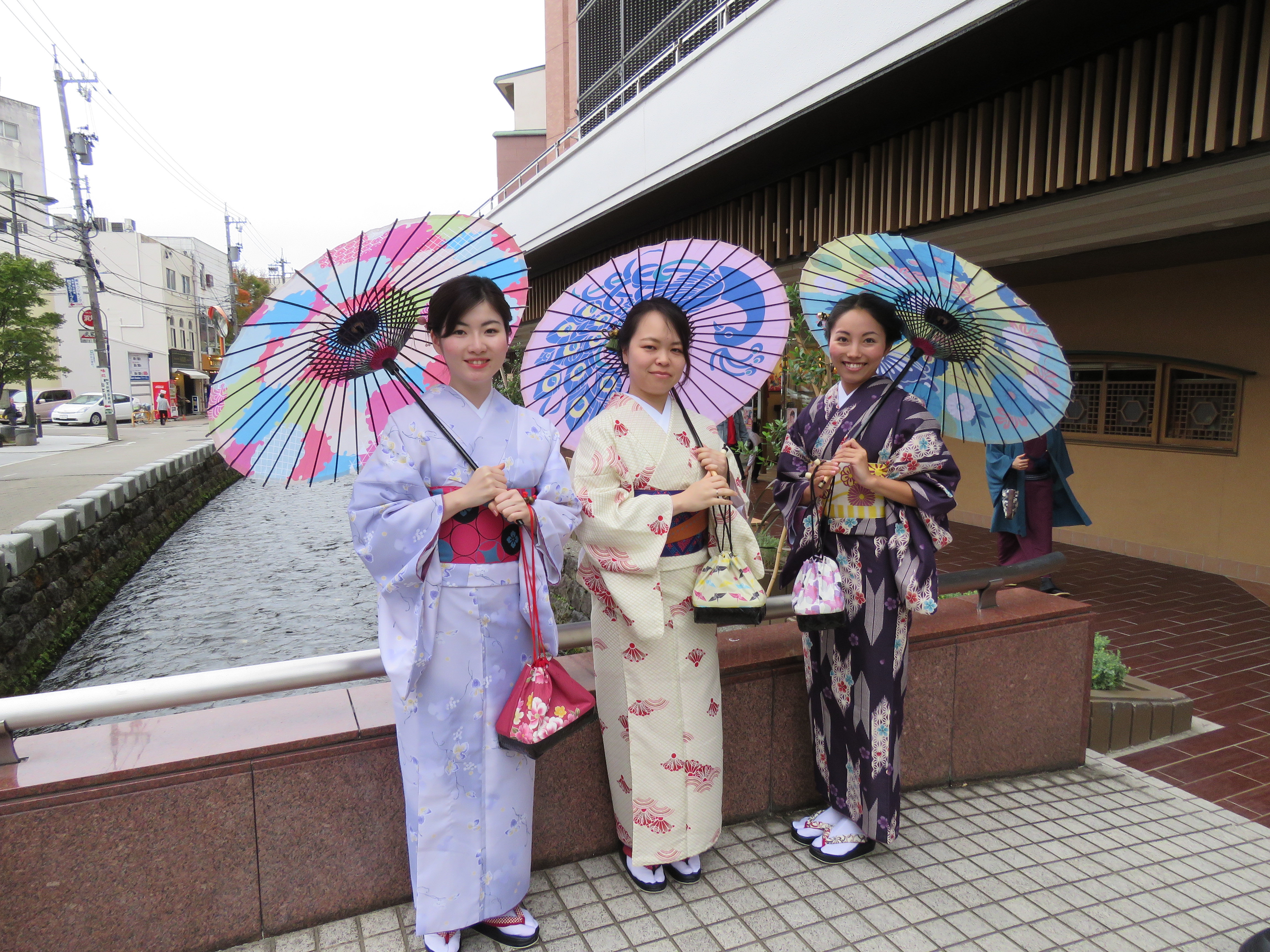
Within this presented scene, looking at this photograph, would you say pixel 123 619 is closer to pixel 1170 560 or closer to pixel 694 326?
pixel 694 326

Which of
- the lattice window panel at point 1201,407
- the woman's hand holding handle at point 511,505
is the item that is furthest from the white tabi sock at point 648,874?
the lattice window panel at point 1201,407

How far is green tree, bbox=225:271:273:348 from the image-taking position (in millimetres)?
54844

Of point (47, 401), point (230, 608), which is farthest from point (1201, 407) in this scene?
point (47, 401)

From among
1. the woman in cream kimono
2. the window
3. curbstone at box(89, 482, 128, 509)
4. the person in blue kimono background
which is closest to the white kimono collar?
the woman in cream kimono

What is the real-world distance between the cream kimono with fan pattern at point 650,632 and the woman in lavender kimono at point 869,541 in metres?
0.39

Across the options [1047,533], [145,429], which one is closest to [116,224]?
[145,429]

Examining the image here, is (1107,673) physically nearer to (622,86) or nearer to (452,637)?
(452,637)

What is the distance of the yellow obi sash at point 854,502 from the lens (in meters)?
2.69

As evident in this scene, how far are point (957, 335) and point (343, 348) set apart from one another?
205 centimetres

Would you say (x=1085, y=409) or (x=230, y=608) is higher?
(x=1085, y=409)

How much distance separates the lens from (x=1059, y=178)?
441 centimetres

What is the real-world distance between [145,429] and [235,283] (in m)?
28.0

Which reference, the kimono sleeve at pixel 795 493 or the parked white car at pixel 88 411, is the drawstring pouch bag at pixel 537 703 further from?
the parked white car at pixel 88 411

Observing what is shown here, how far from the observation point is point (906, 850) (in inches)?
112
